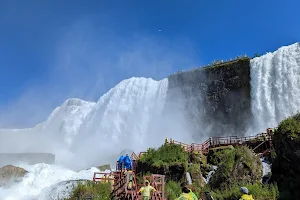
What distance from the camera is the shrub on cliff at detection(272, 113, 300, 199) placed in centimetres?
1149

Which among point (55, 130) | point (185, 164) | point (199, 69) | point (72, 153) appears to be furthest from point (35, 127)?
point (185, 164)

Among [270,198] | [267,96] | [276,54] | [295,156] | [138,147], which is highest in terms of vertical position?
[276,54]

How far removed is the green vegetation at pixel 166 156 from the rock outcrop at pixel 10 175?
13043 mm

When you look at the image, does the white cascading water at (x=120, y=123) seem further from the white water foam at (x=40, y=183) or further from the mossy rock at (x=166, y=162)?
the mossy rock at (x=166, y=162)

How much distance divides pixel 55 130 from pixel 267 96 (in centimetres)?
4245

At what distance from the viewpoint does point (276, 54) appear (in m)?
34.0

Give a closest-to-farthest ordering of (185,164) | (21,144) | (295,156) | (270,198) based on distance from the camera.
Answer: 1. (270,198)
2. (295,156)
3. (185,164)
4. (21,144)

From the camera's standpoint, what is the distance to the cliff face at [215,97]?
36.9 m

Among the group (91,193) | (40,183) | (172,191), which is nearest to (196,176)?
(172,191)

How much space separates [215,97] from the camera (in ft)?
130

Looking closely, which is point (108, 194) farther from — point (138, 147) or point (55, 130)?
point (55, 130)

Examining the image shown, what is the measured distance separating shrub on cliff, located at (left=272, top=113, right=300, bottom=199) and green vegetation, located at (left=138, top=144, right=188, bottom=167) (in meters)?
5.63

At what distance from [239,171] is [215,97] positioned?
25.3 metres

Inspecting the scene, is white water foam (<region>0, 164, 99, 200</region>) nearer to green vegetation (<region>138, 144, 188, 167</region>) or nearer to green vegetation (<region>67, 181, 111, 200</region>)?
green vegetation (<region>138, 144, 188, 167</region>)
